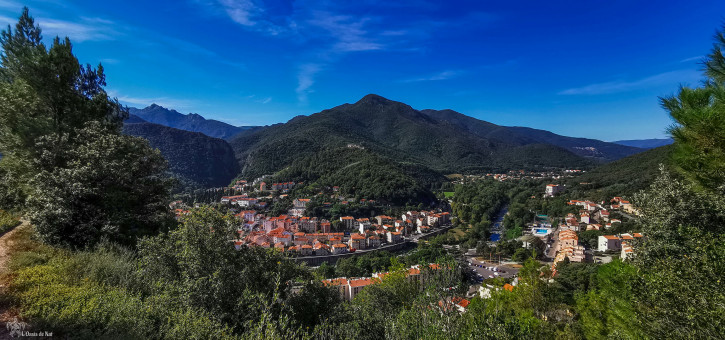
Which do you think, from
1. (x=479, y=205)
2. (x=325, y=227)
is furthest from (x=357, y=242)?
(x=479, y=205)

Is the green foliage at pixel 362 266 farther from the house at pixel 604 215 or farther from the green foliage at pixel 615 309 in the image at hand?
the house at pixel 604 215

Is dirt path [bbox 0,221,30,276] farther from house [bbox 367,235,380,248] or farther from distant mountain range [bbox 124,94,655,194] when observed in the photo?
distant mountain range [bbox 124,94,655,194]

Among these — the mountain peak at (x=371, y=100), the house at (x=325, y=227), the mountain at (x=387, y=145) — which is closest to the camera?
the house at (x=325, y=227)

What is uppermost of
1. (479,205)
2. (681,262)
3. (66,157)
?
(66,157)

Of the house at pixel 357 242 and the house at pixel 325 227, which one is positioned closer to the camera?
the house at pixel 357 242

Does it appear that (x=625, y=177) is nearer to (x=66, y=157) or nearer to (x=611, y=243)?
(x=611, y=243)

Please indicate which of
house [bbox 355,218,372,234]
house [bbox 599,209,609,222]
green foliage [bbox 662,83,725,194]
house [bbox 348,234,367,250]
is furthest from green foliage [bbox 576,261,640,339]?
house [bbox 599,209,609,222]

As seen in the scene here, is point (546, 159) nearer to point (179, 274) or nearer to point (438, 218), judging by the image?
point (438, 218)

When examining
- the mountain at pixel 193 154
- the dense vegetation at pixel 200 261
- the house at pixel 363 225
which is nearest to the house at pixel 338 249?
the house at pixel 363 225
